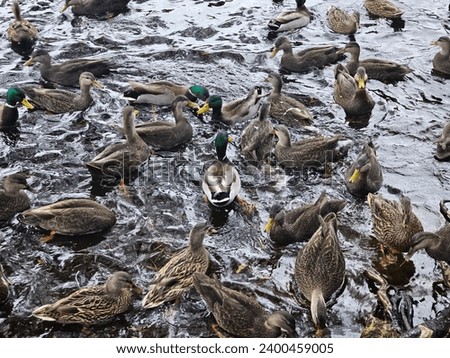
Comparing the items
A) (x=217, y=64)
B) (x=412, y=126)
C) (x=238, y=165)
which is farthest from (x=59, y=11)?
(x=412, y=126)

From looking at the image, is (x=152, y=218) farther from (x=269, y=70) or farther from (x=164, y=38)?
(x=164, y=38)

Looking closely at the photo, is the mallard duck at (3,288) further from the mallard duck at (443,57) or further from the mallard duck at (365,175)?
the mallard duck at (443,57)

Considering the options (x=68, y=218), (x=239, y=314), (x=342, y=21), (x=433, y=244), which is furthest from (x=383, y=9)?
(x=239, y=314)

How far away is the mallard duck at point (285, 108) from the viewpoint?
10555 millimetres

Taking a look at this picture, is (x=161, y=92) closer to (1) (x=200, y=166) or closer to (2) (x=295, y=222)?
(1) (x=200, y=166)

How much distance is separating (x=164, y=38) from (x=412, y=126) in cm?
538

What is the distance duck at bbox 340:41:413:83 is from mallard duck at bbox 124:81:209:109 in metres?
2.88

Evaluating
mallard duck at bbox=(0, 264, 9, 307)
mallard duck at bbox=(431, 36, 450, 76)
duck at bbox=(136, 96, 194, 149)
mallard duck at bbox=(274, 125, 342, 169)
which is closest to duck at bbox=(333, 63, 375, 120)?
mallard duck at bbox=(274, 125, 342, 169)

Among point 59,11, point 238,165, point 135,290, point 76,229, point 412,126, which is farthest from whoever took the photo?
point 59,11

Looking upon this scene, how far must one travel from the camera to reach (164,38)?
13156 mm

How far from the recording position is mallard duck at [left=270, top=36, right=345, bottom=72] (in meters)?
12.2

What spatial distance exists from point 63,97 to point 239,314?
569cm

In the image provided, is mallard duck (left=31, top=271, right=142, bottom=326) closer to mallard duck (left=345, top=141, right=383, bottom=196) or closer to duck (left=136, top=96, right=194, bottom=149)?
duck (left=136, top=96, right=194, bottom=149)

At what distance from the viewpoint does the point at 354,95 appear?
10.9 meters
